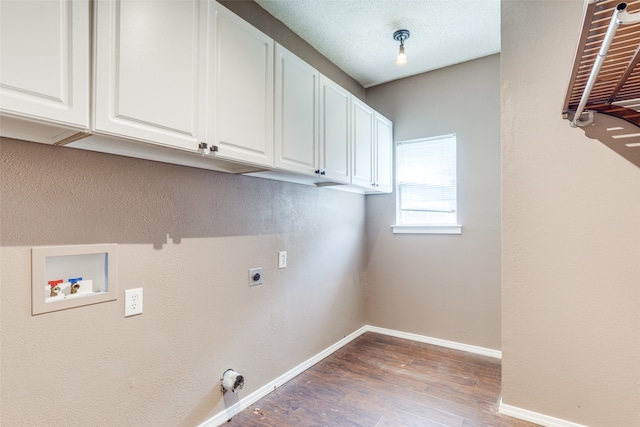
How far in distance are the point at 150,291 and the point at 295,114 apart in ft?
4.46

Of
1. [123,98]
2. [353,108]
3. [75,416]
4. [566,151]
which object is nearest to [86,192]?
[123,98]

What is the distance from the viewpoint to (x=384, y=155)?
335 centimetres

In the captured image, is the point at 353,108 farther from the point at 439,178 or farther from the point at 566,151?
the point at 566,151

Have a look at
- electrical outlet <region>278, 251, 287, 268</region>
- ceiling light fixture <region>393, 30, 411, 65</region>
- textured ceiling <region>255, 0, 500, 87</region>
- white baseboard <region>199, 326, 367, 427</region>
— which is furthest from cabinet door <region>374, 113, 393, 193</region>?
white baseboard <region>199, 326, 367, 427</region>

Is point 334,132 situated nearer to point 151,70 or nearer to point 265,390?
point 151,70

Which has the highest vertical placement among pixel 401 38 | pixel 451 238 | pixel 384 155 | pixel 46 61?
pixel 401 38

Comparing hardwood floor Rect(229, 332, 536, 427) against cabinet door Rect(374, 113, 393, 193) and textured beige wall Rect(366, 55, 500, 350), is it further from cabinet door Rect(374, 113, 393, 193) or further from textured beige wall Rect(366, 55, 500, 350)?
cabinet door Rect(374, 113, 393, 193)

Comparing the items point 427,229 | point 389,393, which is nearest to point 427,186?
point 427,229

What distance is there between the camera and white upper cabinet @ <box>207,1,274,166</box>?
161cm

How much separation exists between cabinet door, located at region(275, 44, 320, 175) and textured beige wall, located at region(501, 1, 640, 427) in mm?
1285

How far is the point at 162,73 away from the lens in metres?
1.38

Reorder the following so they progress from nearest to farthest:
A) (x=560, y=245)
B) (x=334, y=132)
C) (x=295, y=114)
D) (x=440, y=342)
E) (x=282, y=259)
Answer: (x=560, y=245)
(x=295, y=114)
(x=282, y=259)
(x=334, y=132)
(x=440, y=342)

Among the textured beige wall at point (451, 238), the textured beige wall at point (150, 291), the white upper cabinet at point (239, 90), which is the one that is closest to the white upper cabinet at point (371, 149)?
the textured beige wall at point (451, 238)

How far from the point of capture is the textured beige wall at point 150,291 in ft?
4.09
